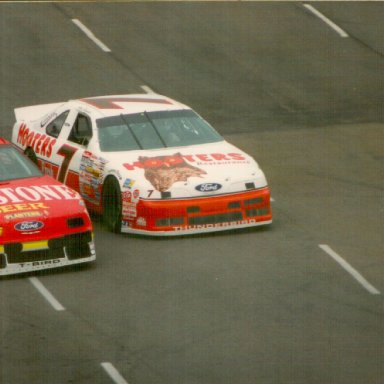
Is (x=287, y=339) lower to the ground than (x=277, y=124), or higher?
higher

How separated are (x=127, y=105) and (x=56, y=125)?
1.02 m

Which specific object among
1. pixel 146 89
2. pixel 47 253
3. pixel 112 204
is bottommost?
pixel 146 89

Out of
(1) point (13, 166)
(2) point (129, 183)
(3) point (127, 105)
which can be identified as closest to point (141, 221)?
(2) point (129, 183)

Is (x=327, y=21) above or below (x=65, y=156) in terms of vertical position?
below

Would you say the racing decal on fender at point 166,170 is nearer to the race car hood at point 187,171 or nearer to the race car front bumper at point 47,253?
the race car hood at point 187,171

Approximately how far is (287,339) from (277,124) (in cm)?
1137

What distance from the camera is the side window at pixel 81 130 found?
1734cm

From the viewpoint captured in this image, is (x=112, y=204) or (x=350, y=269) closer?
(x=350, y=269)

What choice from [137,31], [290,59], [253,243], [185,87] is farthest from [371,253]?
[137,31]

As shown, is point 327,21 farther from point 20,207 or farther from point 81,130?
point 20,207

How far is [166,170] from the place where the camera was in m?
16.2

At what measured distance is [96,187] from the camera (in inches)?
662

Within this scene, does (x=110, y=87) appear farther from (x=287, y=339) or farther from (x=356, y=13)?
(x=287, y=339)

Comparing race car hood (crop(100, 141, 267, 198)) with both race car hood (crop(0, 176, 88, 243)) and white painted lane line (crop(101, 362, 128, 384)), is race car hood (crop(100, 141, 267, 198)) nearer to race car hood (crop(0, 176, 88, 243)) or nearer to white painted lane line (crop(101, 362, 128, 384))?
race car hood (crop(0, 176, 88, 243))
